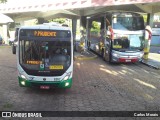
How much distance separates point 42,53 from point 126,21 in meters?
9.72

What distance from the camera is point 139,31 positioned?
18.8 metres

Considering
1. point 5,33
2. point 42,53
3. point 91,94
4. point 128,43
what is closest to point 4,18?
point 5,33

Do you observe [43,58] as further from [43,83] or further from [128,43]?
[128,43]

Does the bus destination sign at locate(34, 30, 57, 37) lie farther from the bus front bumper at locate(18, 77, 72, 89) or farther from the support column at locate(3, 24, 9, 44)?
the support column at locate(3, 24, 9, 44)

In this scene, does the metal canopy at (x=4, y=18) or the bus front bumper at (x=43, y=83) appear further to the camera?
the metal canopy at (x=4, y=18)

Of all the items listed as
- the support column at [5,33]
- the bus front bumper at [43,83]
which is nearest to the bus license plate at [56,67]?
the bus front bumper at [43,83]

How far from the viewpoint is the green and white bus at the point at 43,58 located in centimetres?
1038

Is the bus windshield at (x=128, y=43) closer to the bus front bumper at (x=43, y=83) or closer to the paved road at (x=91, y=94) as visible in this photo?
the paved road at (x=91, y=94)

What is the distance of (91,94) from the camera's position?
1115 cm

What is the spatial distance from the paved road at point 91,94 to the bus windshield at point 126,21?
4.05 m

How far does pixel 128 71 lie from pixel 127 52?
2.11 metres

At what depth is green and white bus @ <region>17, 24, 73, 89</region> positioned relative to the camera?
10383 millimetres

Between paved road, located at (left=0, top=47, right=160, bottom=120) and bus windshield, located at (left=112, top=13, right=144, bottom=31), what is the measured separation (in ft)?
13.3

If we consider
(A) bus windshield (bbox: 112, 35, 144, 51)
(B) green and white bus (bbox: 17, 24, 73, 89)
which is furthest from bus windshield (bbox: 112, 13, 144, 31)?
(B) green and white bus (bbox: 17, 24, 73, 89)
